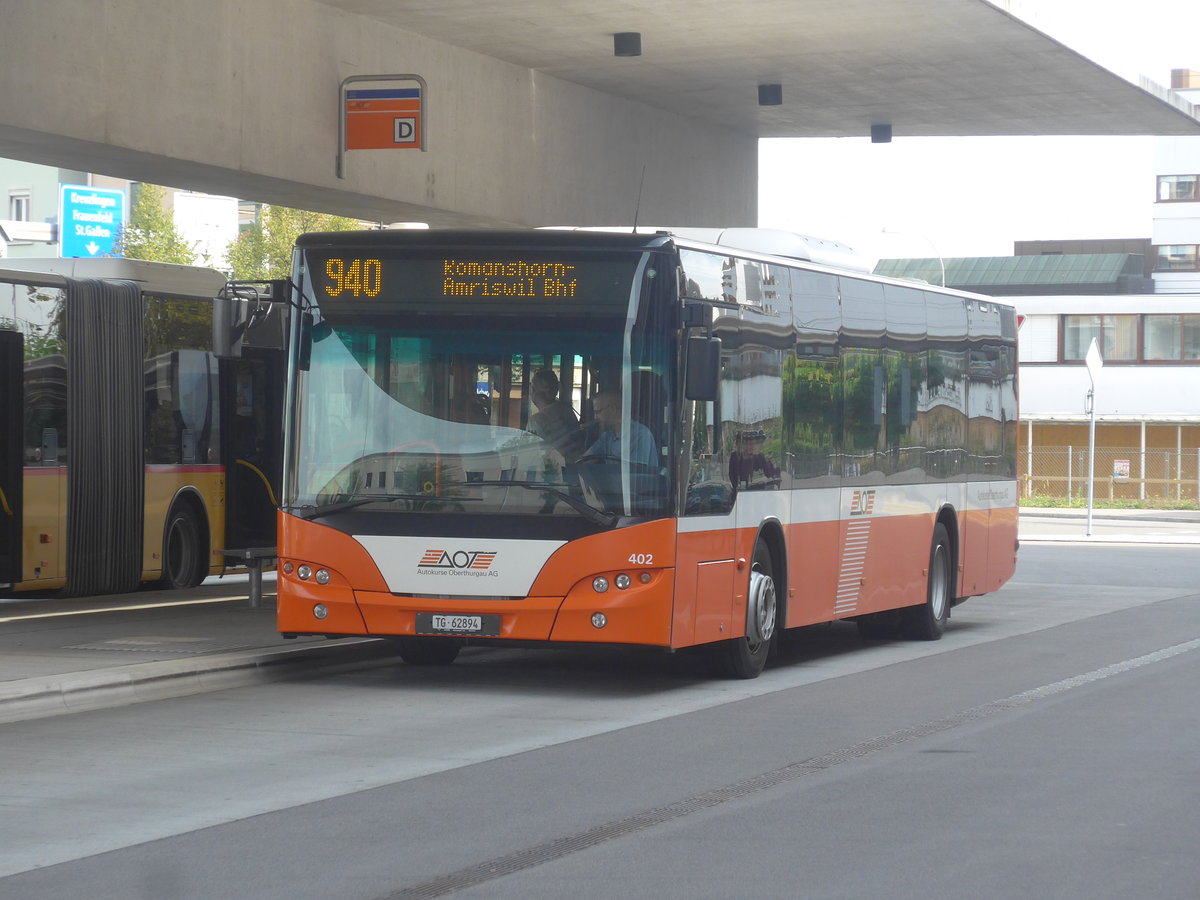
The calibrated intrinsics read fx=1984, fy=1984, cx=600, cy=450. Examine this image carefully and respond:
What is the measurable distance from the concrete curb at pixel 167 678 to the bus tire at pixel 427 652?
0.94ft

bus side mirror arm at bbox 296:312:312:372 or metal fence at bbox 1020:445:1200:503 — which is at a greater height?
bus side mirror arm at bbox 296:312:312:372

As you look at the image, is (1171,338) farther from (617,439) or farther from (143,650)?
(617,439)

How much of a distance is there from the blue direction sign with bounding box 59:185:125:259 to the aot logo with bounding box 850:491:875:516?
54.9m

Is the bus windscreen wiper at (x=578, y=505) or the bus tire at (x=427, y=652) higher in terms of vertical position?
the bus windscreen wiper at (x=578, y=505)

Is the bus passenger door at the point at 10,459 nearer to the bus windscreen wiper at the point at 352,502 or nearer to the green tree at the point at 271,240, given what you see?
the bus windscreen wiper at the point at 352,502

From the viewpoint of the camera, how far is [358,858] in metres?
7.55

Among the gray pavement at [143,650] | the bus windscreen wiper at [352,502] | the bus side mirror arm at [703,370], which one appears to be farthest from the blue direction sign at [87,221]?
the bus side mirror arm at [703,370]

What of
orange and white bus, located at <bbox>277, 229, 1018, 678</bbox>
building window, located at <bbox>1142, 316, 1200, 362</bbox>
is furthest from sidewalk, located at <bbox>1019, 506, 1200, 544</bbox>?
A: orange and white bus, located at <bbox>277, 229, 1018, 678</bbox>

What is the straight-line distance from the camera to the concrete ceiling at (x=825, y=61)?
18.0 m

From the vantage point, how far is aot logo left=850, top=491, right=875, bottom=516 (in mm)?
16094

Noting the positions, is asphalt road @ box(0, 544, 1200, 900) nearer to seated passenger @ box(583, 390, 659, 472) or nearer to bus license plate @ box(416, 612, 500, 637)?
bus license plate @ box(416, 612, 500, 637)

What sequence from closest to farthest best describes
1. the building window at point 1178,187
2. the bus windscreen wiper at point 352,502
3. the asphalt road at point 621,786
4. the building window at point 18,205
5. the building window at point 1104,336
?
1. the asphalt road at point 621,786
2. the bus windscreen wiper at point 352,502
3. the building window at point 1104,336
4. the building window at point 1178,187
5. the building window at point 18,205

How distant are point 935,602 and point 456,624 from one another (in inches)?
272

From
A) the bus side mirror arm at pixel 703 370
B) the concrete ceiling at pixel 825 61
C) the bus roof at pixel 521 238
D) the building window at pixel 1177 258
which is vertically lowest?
the bus side mirror arm at pixel 703 370
